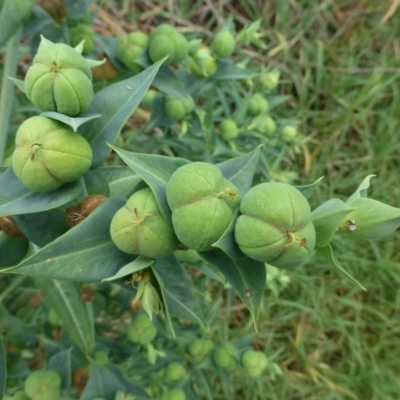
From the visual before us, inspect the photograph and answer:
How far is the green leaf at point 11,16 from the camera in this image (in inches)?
81.7

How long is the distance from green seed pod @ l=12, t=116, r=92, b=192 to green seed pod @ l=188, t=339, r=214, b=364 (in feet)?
4.76

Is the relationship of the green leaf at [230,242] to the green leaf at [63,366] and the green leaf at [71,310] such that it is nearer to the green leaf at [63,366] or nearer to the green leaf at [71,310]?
the green leaf at [71,310]

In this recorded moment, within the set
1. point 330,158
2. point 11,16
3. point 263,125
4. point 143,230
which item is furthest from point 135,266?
point 330,158

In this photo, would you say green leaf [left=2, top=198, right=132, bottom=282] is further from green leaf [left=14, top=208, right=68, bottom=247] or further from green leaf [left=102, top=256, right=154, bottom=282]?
green leaf [left=14, top=208, right=68, bottom=247]

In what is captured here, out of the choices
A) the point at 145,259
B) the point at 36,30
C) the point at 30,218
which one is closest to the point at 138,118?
the point at 36,30

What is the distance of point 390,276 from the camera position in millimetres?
4484

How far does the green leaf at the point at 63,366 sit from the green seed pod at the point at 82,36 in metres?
1.42

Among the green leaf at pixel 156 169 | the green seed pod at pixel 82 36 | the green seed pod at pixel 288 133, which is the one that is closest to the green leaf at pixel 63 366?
the green leaf at pixel 156 169

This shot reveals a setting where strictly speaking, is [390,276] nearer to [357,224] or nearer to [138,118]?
[138,118]

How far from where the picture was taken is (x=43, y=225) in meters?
1.78

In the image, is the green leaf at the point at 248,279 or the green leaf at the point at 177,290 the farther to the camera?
the green leaf at the point at 177,290

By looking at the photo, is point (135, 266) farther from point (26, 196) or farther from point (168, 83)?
point (168, 83)

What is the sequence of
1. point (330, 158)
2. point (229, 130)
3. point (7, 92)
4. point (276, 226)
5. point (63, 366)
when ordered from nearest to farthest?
point (276, 226), point (7, 92), point (63, 366), point (229, 130), point (330, 158)

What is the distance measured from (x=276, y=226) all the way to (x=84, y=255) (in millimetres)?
581
